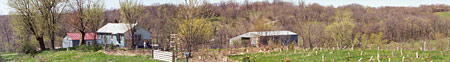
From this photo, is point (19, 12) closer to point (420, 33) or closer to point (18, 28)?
point (18, 28)

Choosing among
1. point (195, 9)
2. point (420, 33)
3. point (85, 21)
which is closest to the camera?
point (195, 9)

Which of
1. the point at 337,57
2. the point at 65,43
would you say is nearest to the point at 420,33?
the point at 337,57

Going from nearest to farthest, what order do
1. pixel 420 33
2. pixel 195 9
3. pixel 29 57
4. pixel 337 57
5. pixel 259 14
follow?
pixel 337 57 < pixel 195 9 < pixel 29 57 < pixel 420 33 < pixel 259 14

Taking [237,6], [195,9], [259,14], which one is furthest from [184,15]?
[237,6]

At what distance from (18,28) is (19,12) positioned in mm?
1192

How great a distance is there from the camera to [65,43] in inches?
1864

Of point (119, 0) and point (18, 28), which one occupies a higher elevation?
point (119, 0)

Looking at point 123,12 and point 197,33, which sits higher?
point 123,12

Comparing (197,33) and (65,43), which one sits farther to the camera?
(65,43)

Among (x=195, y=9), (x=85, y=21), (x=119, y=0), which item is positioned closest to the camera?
(x=195, y=9)

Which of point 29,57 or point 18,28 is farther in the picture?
point 18,28

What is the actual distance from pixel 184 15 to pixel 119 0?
8.98 metres

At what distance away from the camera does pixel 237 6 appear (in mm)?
109812

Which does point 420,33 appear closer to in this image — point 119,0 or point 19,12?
point 119,0
